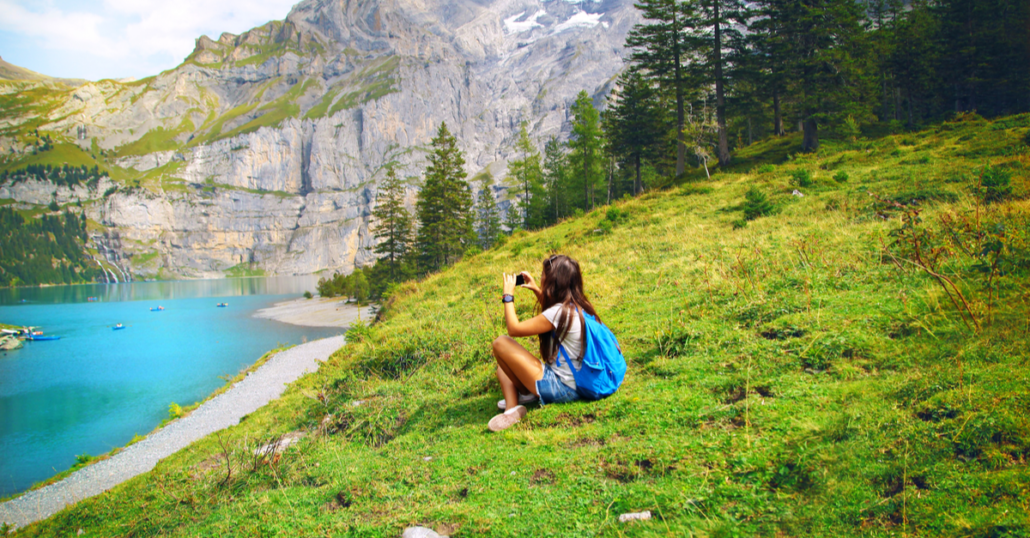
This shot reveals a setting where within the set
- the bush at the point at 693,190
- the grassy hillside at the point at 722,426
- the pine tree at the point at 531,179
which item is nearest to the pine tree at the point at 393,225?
the pine tree at the point at 531,179

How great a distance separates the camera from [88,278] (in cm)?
17775

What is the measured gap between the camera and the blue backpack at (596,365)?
4.43 m

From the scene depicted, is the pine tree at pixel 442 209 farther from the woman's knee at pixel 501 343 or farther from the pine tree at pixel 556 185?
the woman's knee at pixel 501 343

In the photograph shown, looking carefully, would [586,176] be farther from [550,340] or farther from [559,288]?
[550,340]

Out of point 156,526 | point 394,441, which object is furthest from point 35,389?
point 394,441

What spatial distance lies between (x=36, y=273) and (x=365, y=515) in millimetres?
240294

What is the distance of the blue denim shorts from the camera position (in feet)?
15.2

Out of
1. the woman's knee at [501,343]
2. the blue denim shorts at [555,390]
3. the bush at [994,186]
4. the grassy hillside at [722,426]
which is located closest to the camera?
the grassy hillside at [722,426]

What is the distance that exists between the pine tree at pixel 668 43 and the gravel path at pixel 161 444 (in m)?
26.1

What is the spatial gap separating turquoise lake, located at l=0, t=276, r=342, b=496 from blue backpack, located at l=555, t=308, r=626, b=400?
74.4 ft

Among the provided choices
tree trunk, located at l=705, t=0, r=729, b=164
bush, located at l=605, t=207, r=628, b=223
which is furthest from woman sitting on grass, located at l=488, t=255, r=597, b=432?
tree trunk, located at l=705, t=0, r=729, b=164

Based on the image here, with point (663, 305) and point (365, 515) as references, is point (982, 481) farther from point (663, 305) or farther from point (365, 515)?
point (663, 305)

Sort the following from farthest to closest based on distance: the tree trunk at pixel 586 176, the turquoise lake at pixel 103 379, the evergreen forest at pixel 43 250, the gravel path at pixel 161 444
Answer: the evergreen forest at pixel 43 250, the tree trunk at pixel 586 176, the turquoise lake at pixel 103 379, the gravel path at pixel 161 444

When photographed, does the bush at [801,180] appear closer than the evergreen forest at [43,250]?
Yes
